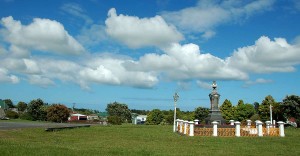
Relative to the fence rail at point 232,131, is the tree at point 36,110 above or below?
above

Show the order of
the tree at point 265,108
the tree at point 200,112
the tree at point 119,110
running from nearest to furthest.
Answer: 1. the tree at point 265,108
2. the tree at point 200,112
3. the tree at point 119,110

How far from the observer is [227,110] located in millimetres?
71125

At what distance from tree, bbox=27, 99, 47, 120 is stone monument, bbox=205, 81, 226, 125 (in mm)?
45071

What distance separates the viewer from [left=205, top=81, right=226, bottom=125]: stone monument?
1319 inches

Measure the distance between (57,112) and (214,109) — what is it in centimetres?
3802

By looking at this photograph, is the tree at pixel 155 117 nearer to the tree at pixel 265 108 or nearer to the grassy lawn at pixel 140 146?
the tree at pixel 265 108

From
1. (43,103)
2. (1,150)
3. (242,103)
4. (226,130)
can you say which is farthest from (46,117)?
(1,150)

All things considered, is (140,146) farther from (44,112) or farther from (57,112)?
(44,112)

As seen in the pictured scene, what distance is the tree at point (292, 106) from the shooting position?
56.1 metres

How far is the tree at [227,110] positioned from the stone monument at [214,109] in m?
35.8

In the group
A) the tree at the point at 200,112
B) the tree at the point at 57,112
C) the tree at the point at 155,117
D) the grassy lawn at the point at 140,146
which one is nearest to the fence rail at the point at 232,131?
the grassy lawn at the point at 140,146

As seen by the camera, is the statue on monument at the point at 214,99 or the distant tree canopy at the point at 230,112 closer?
the statue on monument at the point at 214,99

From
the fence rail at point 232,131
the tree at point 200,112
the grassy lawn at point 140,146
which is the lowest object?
the grassy lawn at point 140,146

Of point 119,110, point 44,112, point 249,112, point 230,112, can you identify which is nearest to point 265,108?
point 249,112
